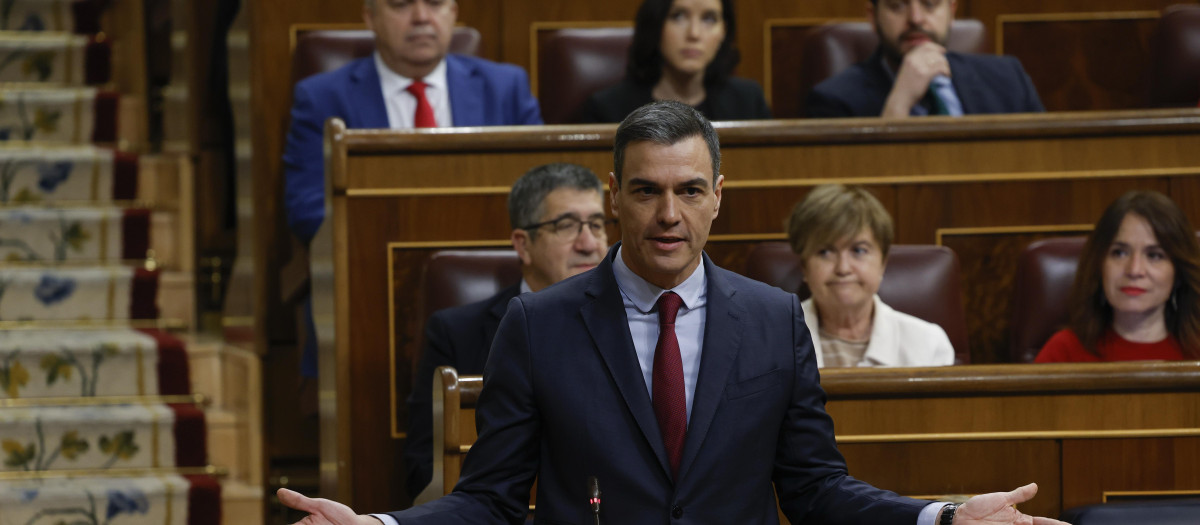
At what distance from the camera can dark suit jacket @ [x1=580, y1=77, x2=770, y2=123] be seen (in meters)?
1.59

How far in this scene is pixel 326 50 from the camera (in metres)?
1.71

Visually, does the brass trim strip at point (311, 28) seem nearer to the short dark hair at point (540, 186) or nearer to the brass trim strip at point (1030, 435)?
the short dark hair at point (540, 186)

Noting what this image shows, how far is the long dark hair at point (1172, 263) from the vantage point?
130 centimetres

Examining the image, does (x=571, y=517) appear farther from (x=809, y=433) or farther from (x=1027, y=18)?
(x=1027, y=18)

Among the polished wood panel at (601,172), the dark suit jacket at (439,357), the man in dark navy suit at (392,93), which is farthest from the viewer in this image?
the man in dark navy suit at (392,93)

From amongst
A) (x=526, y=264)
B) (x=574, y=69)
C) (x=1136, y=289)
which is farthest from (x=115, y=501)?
(x=1136, y=289)

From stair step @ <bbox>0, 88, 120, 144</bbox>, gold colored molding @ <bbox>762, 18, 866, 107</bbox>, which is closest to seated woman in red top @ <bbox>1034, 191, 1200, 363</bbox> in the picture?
gold colored molding @ <bbox>762, 18, 866, 107</bbox>

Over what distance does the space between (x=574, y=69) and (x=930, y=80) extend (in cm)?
44

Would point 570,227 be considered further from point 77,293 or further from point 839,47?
point 77,293

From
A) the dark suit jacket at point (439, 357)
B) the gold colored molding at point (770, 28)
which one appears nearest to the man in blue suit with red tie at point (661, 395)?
the dark suit jacket at point (439, 357)

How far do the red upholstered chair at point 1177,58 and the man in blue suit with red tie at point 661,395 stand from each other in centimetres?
119

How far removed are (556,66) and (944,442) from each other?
0.86 metres

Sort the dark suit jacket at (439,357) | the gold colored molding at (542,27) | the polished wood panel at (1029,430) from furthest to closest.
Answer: the gold colored molding at (542,27) < the dark suit jacket at (439,357) < the polished wood panel at (1029,430)

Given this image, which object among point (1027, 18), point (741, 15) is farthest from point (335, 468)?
point (1027, 18)
